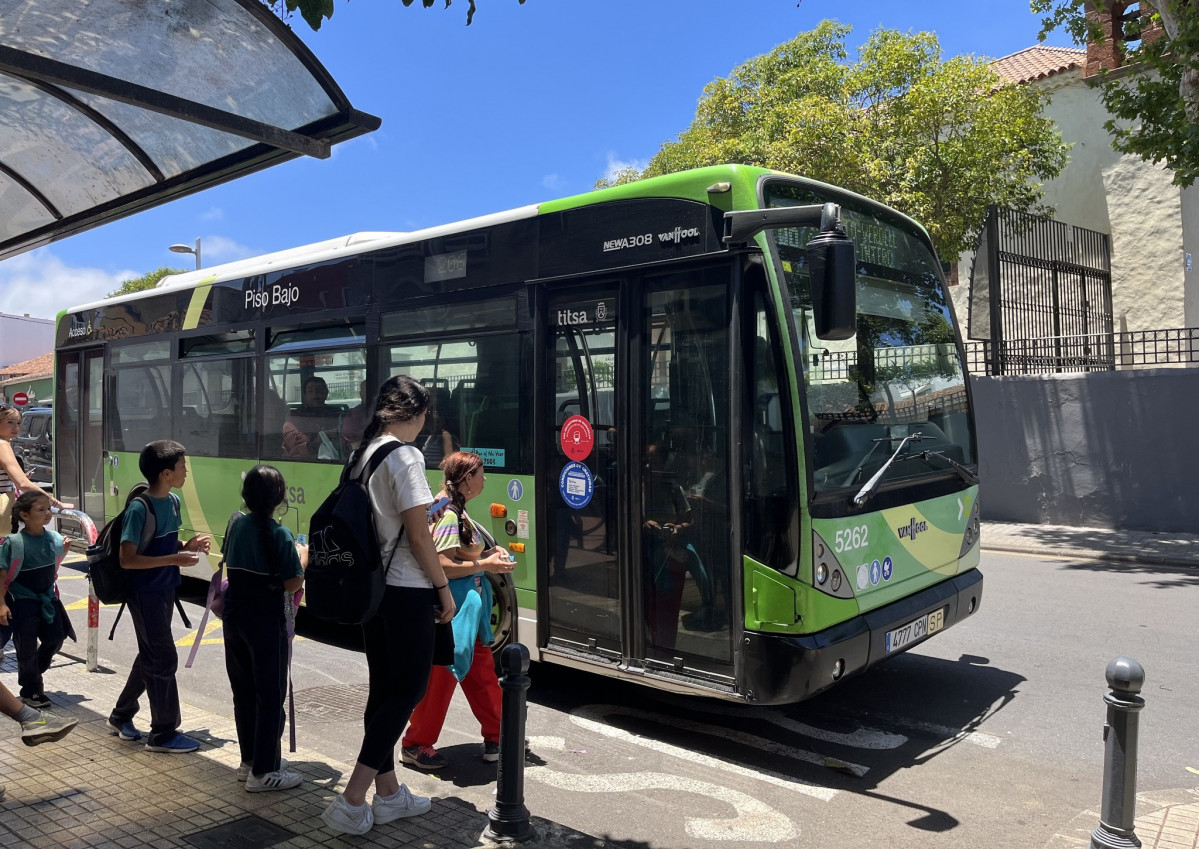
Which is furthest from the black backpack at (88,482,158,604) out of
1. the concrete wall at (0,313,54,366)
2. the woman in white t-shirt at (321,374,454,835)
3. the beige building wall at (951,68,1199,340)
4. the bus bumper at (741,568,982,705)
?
the concrete wall at (0,313,54,366)

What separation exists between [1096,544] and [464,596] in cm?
1055

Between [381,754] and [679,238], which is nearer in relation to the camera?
[381,754]

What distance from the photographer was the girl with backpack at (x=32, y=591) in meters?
5.44

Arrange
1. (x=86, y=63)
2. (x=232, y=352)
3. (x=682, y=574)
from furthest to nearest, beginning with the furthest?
(x=232, y=352)
(x=682, y=574)
(x=86, y=63)

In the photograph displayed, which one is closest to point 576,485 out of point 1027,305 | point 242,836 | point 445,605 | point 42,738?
point 445,605

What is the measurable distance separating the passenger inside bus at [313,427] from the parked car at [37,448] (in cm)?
1382

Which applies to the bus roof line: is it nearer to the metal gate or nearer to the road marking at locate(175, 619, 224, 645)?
the road marking at locate(175, 619, 224, 645)

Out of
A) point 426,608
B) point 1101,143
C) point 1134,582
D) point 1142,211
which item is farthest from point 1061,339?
point 426,608

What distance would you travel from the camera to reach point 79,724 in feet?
17.5

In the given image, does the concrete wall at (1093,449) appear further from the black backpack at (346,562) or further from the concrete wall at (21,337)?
the concrete wall at (21,337)

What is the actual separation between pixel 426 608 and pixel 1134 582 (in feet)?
29.6

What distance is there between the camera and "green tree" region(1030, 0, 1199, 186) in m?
10.8

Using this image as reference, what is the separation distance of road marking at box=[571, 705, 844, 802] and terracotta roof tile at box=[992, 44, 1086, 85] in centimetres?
2020

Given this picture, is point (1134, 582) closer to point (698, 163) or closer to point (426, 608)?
point (426, 608)
